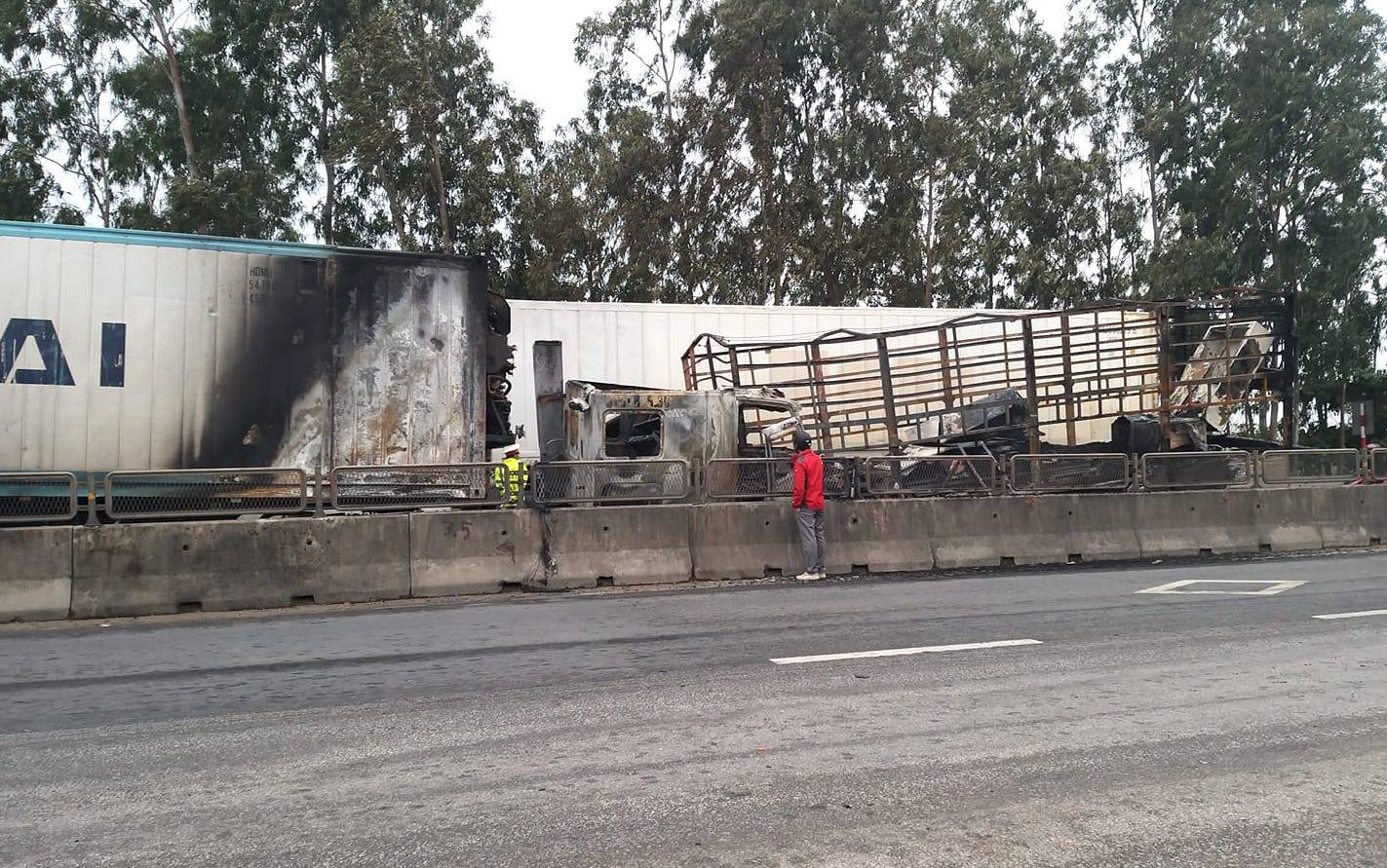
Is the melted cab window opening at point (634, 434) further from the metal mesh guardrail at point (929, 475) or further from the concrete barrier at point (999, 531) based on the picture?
the concrete barrier at point (999, 531)

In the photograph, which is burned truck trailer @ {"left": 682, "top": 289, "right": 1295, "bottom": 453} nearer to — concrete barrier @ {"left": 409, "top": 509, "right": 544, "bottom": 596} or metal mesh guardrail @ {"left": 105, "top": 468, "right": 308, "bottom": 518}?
concrete barrier @ {"left": 409, "top": 509, "right": 544, "bottom": 596}

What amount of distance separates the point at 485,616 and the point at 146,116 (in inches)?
1292

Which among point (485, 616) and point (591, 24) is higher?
point (591, 24)

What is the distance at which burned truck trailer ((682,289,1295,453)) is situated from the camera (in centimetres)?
1595

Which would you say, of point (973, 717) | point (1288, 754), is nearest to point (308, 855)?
point (973, 717)

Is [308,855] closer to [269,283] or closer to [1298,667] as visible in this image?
[1298,667]

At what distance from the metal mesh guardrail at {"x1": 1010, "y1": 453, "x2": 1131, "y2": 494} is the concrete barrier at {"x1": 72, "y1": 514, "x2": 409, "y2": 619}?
7.89 meters

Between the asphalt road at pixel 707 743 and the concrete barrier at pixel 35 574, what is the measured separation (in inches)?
38.0

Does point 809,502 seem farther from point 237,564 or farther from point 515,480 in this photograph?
point 237,564

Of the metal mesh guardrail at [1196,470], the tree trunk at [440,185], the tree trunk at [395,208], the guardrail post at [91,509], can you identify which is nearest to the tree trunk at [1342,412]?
the metal mesh guardrail at [1196,470]

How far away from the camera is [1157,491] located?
1434 cm

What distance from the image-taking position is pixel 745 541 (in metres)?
12.4

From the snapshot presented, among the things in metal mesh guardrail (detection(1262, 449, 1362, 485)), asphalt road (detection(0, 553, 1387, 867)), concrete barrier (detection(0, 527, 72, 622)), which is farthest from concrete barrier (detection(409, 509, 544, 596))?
metal mesh guardrail (detection(1262, 449, 1362, 485))

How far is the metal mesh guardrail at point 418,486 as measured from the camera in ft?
36.1
